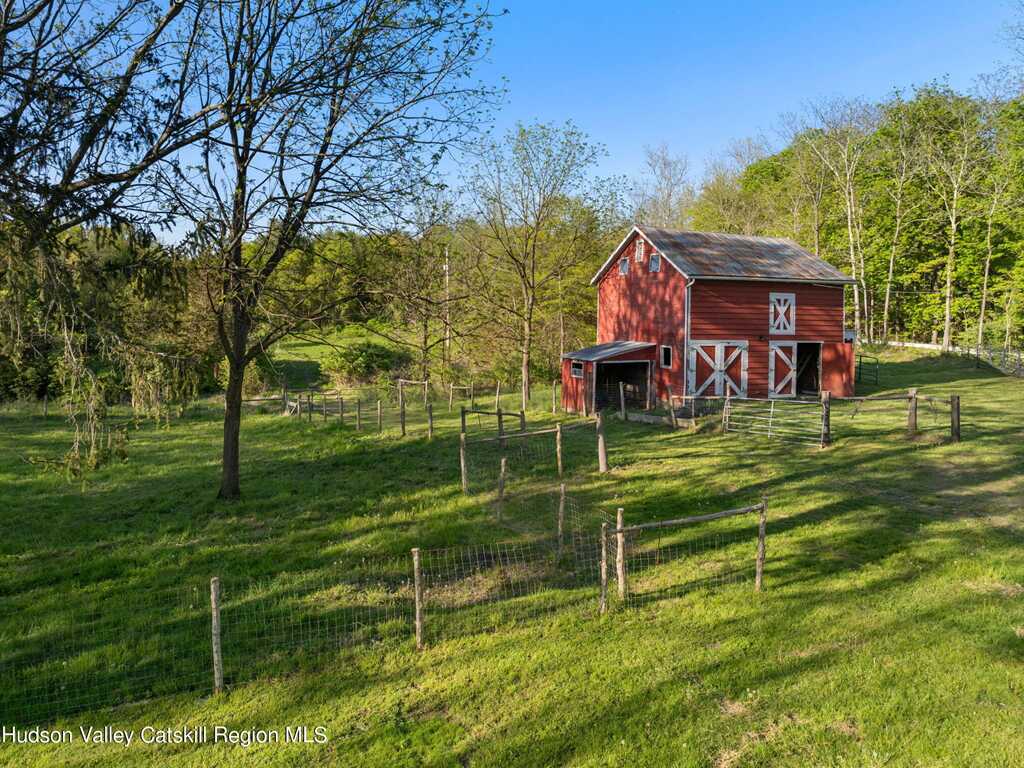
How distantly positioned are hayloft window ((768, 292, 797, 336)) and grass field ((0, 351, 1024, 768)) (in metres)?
10.1

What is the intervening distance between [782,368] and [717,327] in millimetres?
3651

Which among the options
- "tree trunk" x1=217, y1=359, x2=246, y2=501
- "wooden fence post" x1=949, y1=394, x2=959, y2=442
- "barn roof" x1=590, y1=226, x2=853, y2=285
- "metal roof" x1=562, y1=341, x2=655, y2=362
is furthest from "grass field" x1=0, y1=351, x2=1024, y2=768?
"barn roof" x1=590, y1=226, x2=853, y2=285

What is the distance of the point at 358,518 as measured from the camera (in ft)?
43.8

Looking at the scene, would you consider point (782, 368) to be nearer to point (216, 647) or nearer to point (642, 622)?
point (642, 622)

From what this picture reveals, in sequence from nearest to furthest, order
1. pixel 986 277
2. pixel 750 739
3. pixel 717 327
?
1. pixel 750 739
2. pixel 717 327
3. pixel 986 277

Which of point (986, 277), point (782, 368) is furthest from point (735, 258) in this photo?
point (986, 277)

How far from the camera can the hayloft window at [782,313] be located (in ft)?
88.3

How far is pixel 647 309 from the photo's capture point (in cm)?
2814

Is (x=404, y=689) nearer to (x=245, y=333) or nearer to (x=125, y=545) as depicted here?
(x=125, y=545)

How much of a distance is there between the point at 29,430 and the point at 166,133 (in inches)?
930

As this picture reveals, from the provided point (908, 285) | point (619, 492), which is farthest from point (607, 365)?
point (908, 285)

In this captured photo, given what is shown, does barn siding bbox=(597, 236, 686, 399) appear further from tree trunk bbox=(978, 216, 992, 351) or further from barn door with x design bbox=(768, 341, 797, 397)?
tree trunk bbox=(978, 216, 992, 351)

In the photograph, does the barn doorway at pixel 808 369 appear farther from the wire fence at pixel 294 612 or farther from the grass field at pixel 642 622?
the wire fence at pixel 294 612

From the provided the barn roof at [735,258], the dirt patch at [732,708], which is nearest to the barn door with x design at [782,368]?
the barn roof at [735,258]
